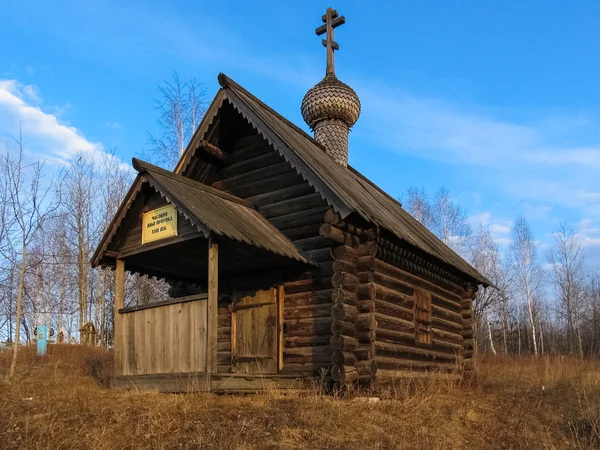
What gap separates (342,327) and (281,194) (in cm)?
342

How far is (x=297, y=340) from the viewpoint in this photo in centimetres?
1116

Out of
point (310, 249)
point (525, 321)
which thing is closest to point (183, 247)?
point (310, 249)

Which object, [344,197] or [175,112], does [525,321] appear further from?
[344,197]

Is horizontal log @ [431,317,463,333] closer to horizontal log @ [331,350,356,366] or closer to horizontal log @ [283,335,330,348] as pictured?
horizontal log @ [283,335,330,348]

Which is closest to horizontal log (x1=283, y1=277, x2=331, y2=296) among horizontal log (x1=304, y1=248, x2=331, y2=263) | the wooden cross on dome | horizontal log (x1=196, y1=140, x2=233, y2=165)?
horizontal log (x1=304, y1=248, x2=331, y2=263)

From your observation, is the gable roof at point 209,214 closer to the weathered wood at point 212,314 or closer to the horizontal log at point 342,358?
the weathered wood at point 212,314

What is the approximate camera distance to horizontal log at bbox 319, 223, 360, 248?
1050 centimetres

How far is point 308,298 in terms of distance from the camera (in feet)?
36.9

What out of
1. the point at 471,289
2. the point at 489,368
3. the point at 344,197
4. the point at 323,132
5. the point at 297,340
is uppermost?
the point at 323,132

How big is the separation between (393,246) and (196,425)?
611 centimetres

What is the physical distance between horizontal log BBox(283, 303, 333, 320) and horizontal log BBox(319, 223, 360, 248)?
4.04 feet

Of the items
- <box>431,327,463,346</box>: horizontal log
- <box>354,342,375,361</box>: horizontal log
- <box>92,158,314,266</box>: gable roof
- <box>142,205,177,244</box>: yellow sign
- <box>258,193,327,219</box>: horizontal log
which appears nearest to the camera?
<box>92,158,314,266</box>: gable roof

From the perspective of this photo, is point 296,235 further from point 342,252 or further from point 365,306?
point 365,306

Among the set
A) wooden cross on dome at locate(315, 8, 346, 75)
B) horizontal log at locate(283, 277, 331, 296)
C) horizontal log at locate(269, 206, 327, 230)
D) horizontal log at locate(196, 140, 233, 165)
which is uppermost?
wooden cross on dome at locate(315, 8, 346, 75)
